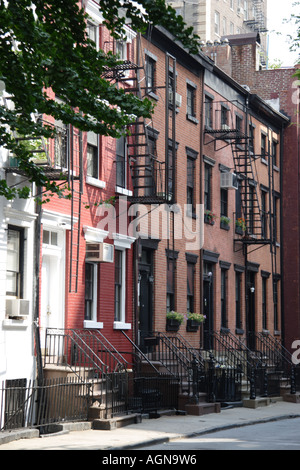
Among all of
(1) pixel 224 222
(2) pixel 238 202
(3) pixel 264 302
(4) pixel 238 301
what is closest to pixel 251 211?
(2) pixel 238 202

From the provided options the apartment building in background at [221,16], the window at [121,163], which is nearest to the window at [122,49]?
the window at [121,163]

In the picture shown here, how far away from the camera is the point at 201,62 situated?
92.1 ft

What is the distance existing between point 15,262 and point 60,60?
19.6 feet

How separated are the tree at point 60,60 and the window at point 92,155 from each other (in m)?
6.58

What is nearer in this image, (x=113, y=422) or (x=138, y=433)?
(x=138, y=433)

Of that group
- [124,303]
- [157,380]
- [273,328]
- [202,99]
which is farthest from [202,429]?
[273,328]

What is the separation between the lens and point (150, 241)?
23891mm

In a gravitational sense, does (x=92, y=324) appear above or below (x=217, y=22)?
below

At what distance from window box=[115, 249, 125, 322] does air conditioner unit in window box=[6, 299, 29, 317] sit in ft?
16.1

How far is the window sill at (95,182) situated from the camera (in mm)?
20453

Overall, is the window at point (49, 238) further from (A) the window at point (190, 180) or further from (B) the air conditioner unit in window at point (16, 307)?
(A) the window at point (190, 180)

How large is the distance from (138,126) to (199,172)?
5259 millimetres

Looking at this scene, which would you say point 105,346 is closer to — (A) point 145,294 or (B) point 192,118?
(A) point 145,294
